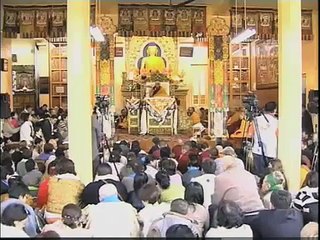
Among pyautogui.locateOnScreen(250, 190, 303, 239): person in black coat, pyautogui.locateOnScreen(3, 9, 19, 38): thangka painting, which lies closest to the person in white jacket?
pyautogui.locateOnScreen(3, 9, 19, 38): thangka painting

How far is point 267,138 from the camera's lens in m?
8.04

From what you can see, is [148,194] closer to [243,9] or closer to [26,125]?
[26,125]

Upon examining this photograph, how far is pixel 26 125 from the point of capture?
37.4ft

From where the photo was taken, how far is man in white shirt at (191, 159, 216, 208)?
5.79 m

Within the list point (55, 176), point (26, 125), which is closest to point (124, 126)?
point (26, 125)

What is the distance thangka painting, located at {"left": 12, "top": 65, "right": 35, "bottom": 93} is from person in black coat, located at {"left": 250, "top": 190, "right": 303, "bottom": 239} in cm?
1382

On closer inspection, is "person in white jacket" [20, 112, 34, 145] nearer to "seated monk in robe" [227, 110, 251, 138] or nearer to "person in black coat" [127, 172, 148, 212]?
"seated monk in robe" [227, 110, 251, 138]

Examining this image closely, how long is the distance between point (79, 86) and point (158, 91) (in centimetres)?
994

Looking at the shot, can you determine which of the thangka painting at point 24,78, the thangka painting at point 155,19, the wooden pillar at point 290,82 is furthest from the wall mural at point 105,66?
the wooden pillar at point 290,82

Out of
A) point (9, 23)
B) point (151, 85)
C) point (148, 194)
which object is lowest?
point (148, 194)

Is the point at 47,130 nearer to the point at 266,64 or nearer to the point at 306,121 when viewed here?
the point at 306,121

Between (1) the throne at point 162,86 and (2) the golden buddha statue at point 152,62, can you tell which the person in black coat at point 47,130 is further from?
(2) the golden buddha statue at point 152,62

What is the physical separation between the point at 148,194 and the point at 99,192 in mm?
405

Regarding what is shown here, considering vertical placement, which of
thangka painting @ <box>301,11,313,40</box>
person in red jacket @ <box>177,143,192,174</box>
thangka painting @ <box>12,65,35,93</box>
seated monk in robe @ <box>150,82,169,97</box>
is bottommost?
person in red jacket @ <box>177,143,192,174</box>
